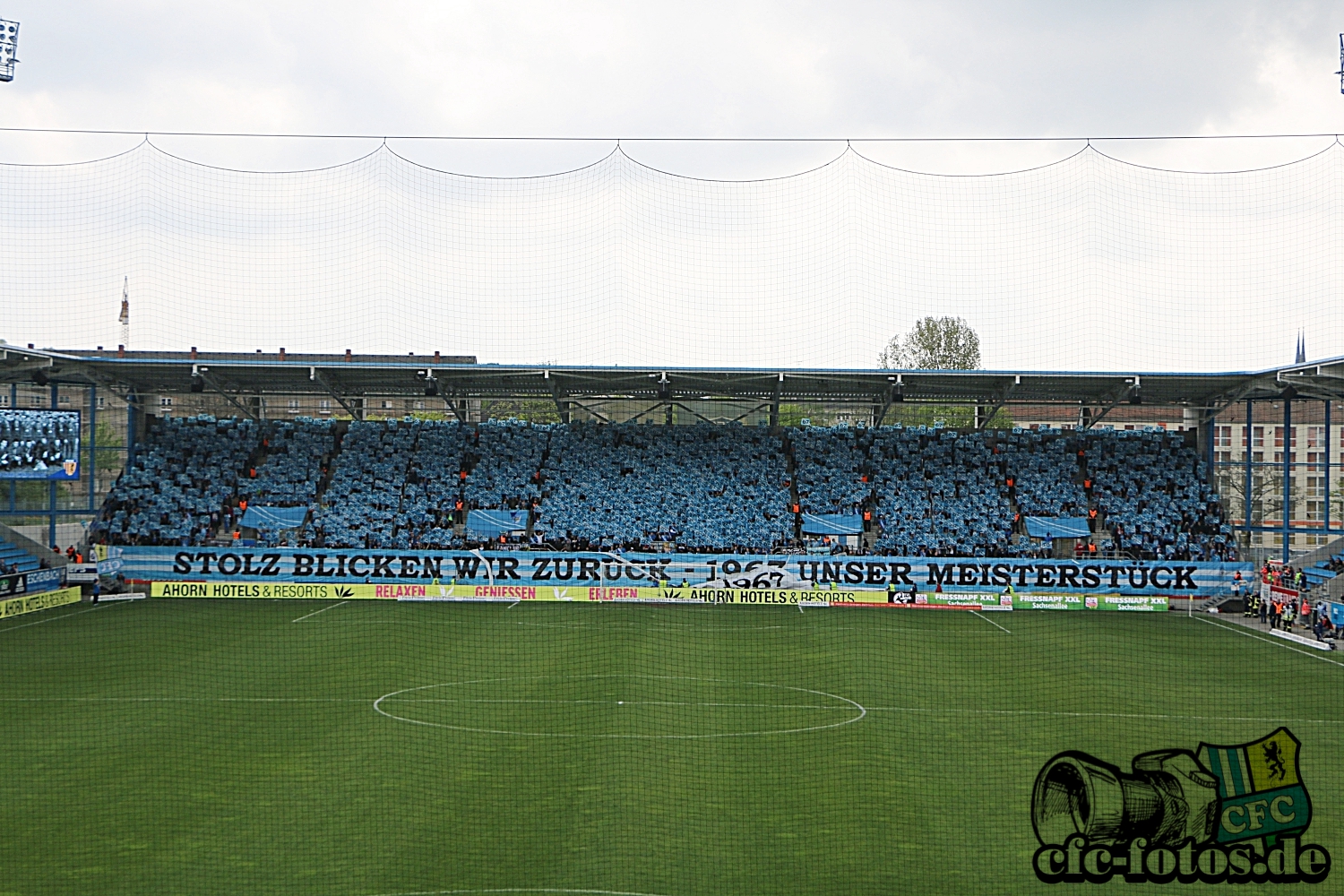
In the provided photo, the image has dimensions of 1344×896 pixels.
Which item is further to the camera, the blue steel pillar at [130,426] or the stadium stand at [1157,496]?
the blue steel pillar at [130,426]

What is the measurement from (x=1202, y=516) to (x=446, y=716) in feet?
95.1

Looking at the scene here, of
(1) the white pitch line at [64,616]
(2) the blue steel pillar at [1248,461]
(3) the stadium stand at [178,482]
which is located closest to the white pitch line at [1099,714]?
(2) the blue steel pillar at [1248,461]

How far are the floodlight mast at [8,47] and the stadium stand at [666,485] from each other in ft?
48.8

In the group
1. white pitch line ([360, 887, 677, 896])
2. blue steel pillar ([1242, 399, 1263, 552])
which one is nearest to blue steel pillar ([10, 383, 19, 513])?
white pitch line ([360, 887, 677, 896])

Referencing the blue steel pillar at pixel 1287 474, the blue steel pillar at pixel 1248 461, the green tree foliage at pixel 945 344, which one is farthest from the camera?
the green tree foliage at pixel 945 344

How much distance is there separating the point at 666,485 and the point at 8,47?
2329 centimetres

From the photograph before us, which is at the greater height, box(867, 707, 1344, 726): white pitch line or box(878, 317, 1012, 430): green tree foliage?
box(878, 317, 1012, 430): green tree foliage

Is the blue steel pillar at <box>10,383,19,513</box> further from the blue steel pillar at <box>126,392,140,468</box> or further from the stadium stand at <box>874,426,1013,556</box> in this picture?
the stadium stand at <box>874,426,1013,556</box>

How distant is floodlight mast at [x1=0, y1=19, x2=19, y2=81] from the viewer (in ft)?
82.1

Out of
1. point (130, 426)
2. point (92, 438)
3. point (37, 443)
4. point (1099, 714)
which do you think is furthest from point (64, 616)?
point (1099, 714)

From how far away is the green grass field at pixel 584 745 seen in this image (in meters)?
10.7

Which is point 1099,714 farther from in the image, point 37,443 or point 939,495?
point 37,443

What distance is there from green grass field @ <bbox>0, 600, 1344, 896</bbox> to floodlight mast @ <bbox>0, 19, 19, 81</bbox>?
45.6ft

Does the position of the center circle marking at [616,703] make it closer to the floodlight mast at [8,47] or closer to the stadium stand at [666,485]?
the stadium stand at [666,485]
